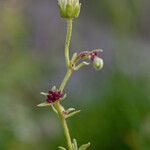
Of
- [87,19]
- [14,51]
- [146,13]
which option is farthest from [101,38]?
A: [14,51]

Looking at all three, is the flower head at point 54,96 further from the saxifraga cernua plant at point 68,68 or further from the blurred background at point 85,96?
the blurred background at point 85,96

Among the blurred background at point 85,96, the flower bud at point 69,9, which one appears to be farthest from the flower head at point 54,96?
the blurred background at point 85,96

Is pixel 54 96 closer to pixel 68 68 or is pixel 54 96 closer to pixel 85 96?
pixel 68 68

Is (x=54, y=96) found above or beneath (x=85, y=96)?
above

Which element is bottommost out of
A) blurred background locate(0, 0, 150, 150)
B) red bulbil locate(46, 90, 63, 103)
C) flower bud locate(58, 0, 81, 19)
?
blurred background locate(0, 0, 150, 150)

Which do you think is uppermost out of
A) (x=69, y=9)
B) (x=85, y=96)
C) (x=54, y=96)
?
(x=69, y=9)

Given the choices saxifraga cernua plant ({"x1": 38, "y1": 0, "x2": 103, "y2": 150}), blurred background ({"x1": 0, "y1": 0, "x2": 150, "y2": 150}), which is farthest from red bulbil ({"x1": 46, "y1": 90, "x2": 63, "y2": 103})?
blurred background ({"x1": 0, "y1": 0, "x2": 150, "y2": 150})

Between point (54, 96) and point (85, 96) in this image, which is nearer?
point (54, 96)

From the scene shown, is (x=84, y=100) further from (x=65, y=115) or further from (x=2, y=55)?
(x=65, y=115)

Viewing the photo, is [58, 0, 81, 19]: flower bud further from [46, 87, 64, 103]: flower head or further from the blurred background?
the blurred background

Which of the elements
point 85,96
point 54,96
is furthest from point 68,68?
point 85,96
